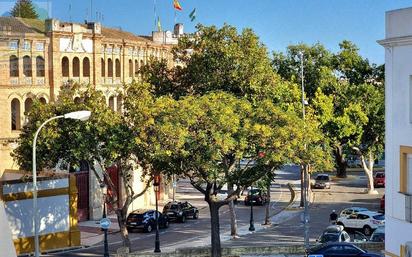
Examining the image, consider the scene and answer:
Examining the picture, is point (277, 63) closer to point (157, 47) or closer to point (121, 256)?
point (157, 47)

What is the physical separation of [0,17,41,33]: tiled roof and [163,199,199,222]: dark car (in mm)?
15041

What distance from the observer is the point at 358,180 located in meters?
67.7

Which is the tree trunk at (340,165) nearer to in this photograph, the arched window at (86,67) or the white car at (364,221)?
the white car at (364,221)

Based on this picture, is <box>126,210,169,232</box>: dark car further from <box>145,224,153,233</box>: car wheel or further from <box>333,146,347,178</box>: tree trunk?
<box>333,146,347,178</box>: tree trunk

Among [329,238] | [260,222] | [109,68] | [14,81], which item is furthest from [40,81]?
[329,238]

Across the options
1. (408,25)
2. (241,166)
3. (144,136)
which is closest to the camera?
(408,25)

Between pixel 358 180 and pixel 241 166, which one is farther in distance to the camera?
pixel 358 180

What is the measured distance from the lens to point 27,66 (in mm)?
43125

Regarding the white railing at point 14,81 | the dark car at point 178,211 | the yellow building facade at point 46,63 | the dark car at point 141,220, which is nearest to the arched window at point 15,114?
the yellow building facade at point 46,63

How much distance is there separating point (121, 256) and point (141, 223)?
1167 cm

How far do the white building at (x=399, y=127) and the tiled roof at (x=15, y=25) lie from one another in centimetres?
2706

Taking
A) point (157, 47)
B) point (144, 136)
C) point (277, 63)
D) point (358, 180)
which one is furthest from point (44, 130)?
point (358, 180)

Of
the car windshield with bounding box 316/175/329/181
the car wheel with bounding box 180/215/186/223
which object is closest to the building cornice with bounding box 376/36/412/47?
the car wheel with bounding box 180/215/186/223

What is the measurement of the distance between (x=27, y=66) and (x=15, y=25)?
125 inches
